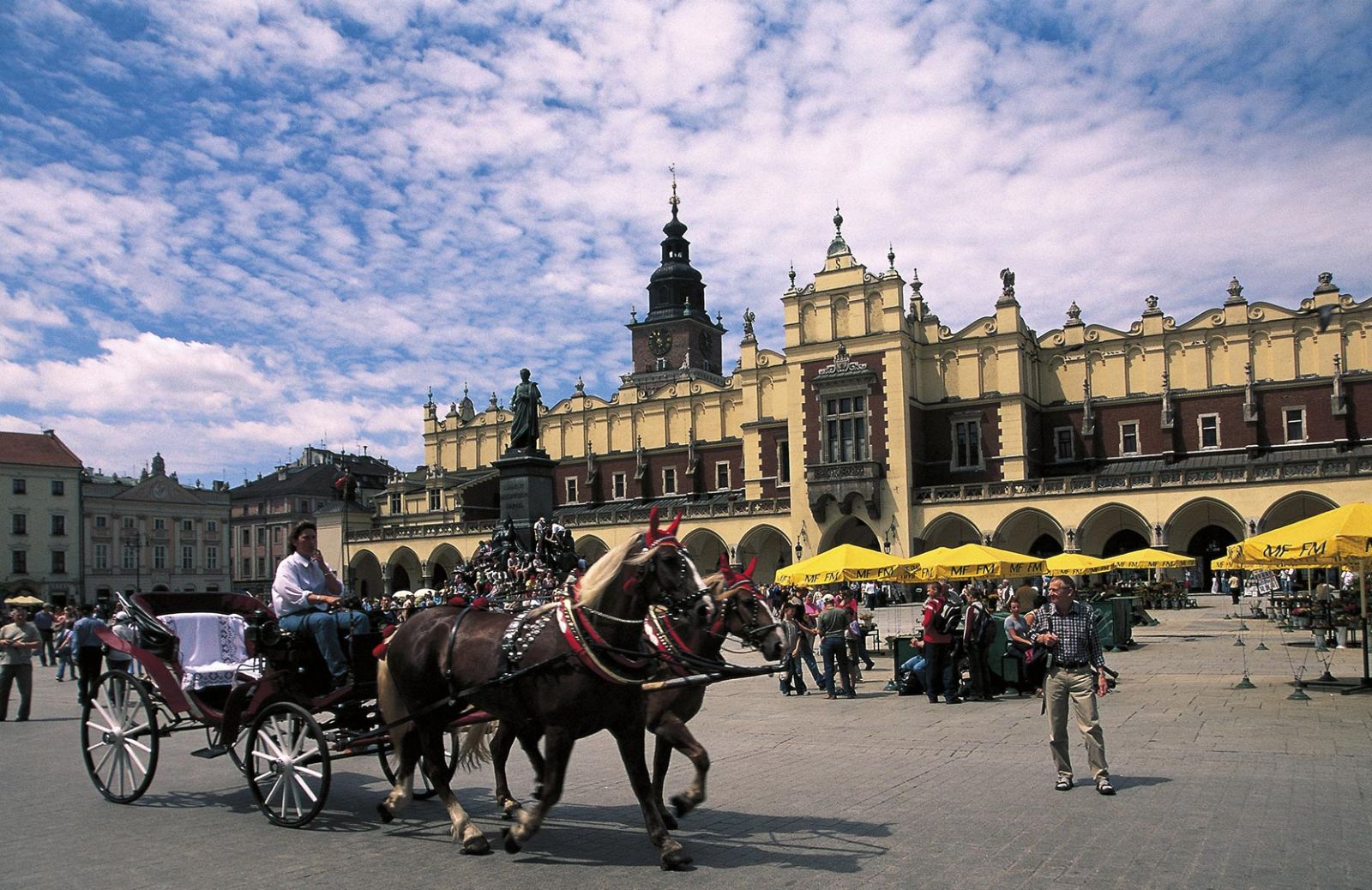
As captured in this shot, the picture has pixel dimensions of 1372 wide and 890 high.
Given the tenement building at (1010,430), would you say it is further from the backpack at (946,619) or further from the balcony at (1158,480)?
the backpack at (946,619)

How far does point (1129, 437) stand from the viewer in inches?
1950

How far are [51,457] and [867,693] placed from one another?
7513cm

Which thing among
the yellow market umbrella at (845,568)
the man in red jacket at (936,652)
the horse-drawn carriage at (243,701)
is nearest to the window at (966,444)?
the yellow market umbrella at (845,568)

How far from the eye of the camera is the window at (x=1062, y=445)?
168 feet

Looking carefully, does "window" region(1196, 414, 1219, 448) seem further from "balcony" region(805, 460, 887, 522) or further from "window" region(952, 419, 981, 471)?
"balcony" region(805, 460, 887, 522)

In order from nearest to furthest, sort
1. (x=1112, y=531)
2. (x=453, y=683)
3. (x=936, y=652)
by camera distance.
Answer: (x=453, y=683) → (x=936, y=652) → (x=1112, y=531)

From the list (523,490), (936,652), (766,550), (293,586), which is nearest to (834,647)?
(936,652)

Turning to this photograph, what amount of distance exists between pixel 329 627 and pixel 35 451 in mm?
79520

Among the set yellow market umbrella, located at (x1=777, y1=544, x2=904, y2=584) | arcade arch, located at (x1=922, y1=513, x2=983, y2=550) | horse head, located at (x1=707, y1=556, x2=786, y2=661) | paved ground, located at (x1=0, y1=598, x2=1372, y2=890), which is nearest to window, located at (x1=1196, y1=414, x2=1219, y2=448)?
arcade arch, located at (x1=922, y1=513, x2=983, y2=550)

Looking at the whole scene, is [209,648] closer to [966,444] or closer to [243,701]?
[243,701]

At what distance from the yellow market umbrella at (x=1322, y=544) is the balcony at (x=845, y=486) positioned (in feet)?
110

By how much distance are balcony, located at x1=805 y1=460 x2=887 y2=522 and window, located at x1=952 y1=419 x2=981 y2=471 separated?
379cm

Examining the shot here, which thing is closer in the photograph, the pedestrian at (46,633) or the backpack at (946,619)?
the backpack at (946,619)

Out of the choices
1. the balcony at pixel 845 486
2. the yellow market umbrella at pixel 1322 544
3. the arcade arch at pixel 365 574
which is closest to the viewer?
the yellow market umbrella at pixel 1322 544
